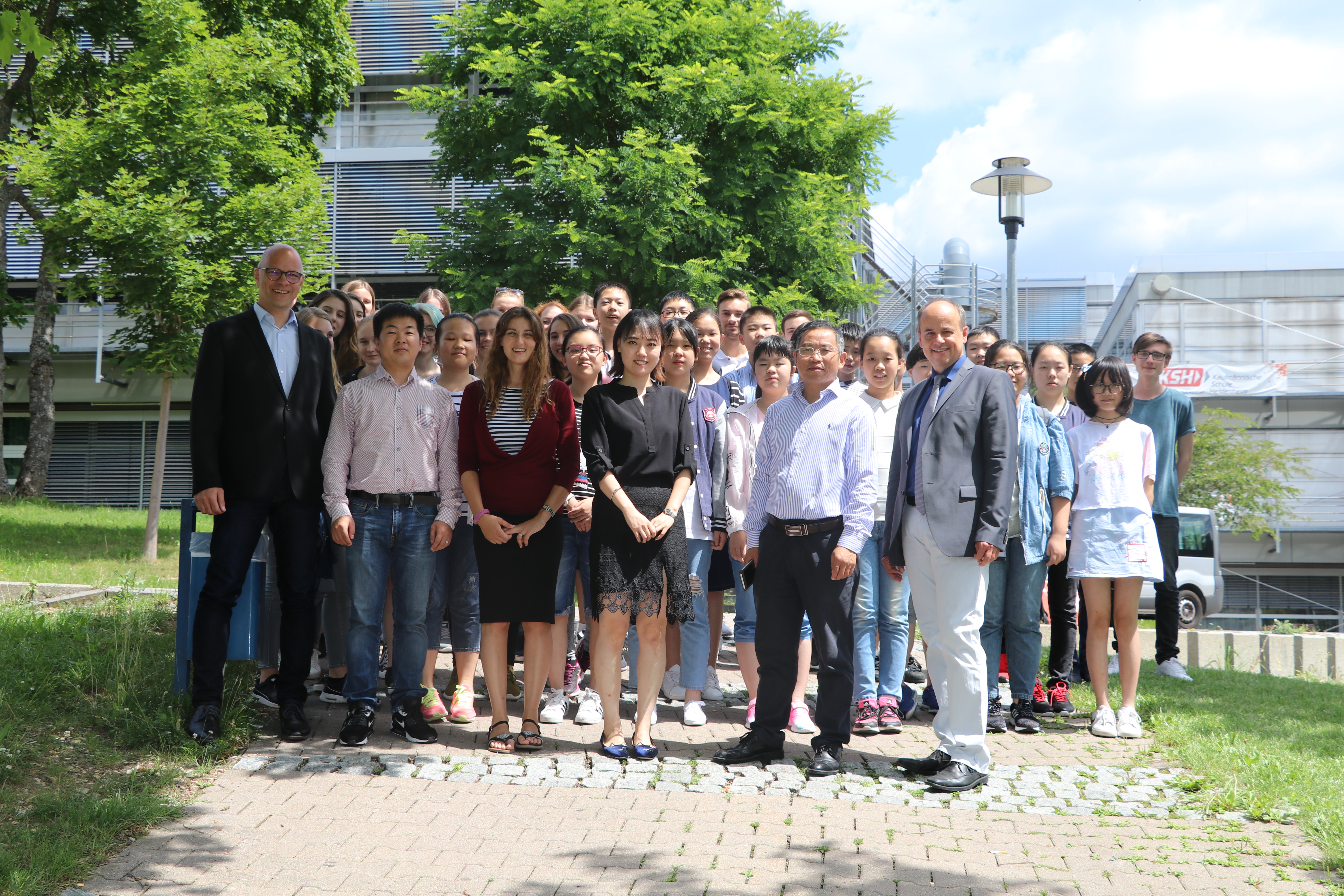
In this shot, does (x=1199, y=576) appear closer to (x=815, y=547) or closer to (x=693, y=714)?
(x=693, y=714)

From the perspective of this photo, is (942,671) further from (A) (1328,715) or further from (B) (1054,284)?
(B) (1054,284)

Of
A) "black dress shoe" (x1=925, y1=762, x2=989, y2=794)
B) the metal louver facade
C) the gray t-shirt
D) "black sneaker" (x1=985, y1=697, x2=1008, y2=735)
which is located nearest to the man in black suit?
"black dress shoe" (x1=925, y1=762, x2=989, y2=794)

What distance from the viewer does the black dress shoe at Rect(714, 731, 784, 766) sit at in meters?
5.30

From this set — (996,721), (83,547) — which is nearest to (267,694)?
(996,721)

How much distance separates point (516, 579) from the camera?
5402 mm

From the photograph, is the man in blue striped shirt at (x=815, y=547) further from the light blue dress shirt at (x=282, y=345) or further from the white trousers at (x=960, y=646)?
the light blue dress shirt at (x=282, y=345)

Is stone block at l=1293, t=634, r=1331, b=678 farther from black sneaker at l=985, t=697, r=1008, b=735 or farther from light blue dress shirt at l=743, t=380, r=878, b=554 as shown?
light blue dress shirt at l=743, t=380, r=878, b=554

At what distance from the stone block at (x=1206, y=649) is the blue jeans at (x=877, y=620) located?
6.62 meters

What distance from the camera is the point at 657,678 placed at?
18.1 ft

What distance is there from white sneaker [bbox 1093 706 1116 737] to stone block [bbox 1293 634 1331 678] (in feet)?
23.9

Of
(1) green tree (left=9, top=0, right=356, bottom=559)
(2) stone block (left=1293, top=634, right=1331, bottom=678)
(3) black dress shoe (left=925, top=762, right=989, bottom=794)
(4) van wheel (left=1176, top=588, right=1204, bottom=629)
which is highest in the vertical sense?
(1) green tree (left=9, top=0, right=356, bottom=559)

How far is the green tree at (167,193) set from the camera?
12.2m

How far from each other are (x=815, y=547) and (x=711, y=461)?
1182 mm

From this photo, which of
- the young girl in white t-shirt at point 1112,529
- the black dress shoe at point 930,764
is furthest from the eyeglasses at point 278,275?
the young girl in white t-shirt at point 1112,529
